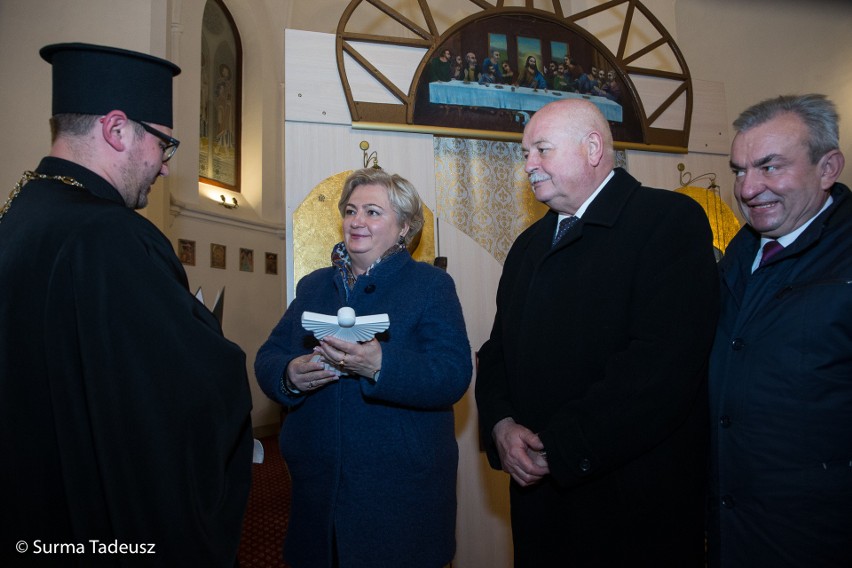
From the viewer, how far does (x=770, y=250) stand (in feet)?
6.86

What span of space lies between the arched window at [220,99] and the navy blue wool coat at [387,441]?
754 cm

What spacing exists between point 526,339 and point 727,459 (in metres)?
0.72

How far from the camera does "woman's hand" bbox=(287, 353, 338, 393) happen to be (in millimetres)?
2092

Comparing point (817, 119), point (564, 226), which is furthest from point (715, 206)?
point (564, 226)

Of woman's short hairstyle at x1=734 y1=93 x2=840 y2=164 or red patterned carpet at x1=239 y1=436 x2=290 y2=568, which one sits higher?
woman's short hairstyle at x1=734 y1=93 x2=840 y2=164

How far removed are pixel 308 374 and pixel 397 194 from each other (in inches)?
33.0

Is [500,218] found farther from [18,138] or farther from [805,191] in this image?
[18,138]

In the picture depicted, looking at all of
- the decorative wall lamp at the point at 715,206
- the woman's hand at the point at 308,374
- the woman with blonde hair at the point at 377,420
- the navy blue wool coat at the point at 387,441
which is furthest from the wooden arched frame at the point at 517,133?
the woman's hand at the point at 308,374

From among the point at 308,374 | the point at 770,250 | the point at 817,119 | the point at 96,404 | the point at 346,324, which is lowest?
the point at 308,374

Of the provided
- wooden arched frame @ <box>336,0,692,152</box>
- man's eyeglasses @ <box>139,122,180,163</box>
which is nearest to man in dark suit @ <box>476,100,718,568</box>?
man's eyeglasses @ <box>139,122,180,163</box>

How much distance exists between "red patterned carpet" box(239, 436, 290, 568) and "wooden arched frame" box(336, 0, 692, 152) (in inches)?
112

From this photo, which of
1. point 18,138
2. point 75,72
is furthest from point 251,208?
point 75,72

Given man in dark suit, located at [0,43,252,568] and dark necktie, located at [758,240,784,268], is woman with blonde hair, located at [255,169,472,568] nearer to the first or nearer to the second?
man in dark suit, located at [0,43,252,568]

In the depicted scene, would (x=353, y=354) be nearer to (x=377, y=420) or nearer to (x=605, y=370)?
(x=377, y=420)
